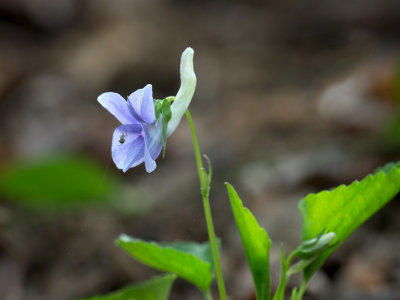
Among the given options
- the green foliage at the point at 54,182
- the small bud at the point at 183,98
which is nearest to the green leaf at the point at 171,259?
the small bud at the point at 183,98

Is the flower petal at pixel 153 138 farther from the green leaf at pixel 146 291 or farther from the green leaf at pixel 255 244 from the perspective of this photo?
the green leaf at pixel 146 291

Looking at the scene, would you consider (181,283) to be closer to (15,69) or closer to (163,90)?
(163,90)

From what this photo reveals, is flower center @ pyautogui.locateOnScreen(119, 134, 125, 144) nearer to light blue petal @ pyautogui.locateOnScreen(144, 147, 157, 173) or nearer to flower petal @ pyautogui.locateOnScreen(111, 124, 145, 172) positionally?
flower petal @ pyautogui.locateOnScreen(111, 124, 145, 172)

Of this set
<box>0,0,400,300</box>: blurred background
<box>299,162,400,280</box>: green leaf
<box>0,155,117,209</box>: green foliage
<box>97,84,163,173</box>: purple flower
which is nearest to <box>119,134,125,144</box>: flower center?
<box>97,84,163,173</box>: purple flower

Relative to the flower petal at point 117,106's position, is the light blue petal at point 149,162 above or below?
below

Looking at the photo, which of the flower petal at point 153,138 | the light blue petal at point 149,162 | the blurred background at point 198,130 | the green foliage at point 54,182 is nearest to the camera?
the light blue petal at point 149,162

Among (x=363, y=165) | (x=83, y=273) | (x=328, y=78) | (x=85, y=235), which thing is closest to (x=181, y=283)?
(x=83, y=273)
